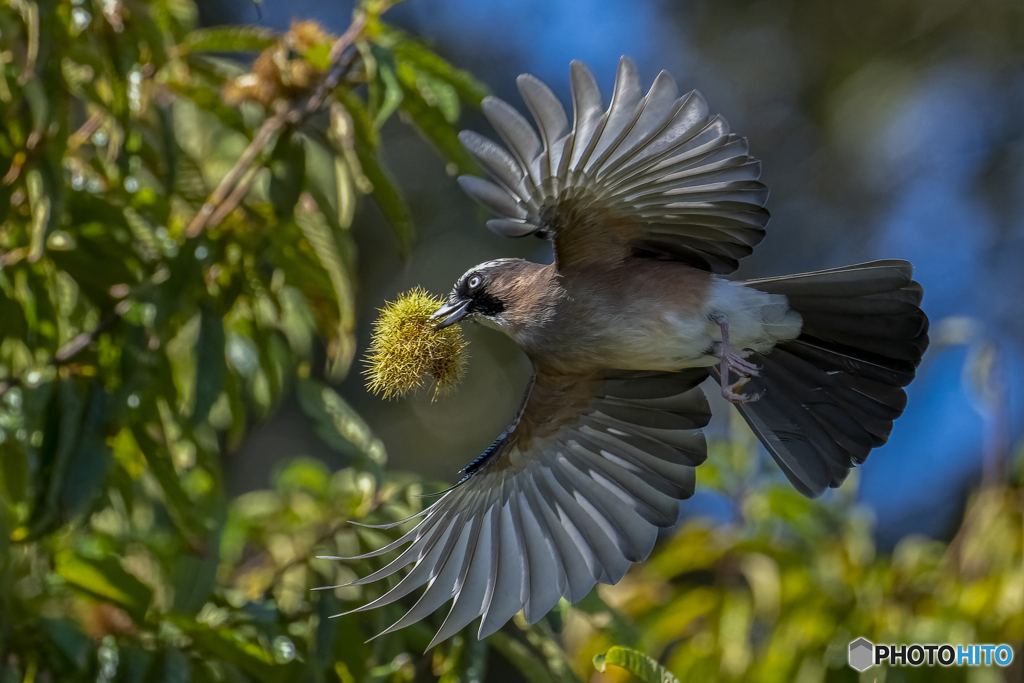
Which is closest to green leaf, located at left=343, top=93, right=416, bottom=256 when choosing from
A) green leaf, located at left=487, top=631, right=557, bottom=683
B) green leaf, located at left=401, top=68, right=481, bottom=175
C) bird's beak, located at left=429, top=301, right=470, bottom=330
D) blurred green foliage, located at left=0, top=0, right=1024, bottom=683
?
blurred green foliage, located at left=0, top=0, right=1024, bottom=683

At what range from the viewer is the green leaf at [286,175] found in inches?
88.7

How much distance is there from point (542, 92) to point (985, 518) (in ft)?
6.89

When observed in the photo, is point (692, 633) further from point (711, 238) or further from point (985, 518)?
point (711, 238)

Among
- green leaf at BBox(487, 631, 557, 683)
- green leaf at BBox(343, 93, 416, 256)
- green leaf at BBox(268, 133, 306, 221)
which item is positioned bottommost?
green leaf at BBox(487, 631, 557, 683)

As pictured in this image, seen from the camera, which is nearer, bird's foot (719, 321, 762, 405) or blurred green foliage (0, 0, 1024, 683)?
blurred green foliage (0, 0, 1024, 683)

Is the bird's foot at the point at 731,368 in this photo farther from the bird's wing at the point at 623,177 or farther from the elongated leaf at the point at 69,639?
the elongated leaf at the point at 69,639

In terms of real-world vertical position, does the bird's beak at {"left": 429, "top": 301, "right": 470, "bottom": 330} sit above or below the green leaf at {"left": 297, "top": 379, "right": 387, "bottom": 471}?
above

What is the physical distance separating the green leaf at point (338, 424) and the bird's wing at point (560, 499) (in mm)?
210

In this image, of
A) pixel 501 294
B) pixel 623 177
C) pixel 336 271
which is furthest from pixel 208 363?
pixel 623 177

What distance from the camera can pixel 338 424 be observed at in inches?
89.0

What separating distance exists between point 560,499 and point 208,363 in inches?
37.4

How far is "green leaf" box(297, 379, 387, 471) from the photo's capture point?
2.17 meters

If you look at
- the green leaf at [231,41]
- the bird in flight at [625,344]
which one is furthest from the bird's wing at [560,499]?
the green leaf at [231,41]

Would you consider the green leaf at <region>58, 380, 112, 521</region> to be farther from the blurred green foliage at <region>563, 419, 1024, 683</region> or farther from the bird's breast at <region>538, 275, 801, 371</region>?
the blurred green foliage at <region>563, 419, 1024, 683</region>
